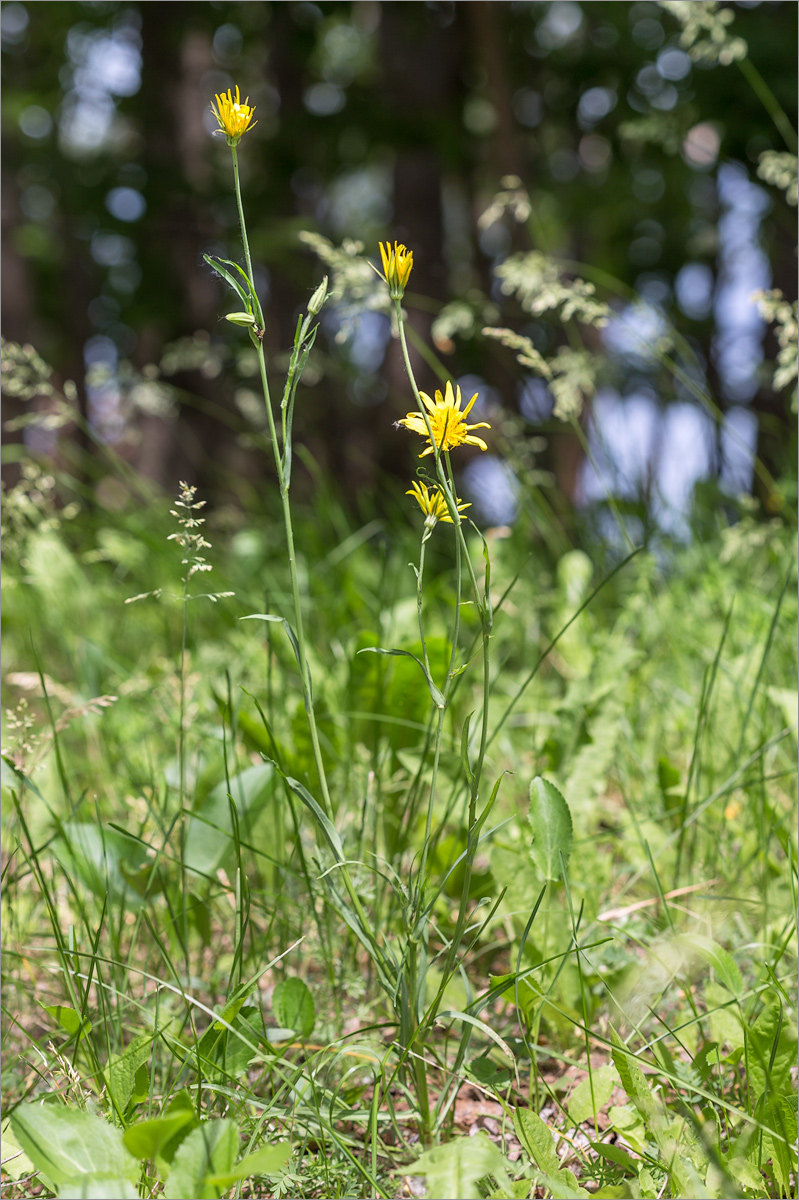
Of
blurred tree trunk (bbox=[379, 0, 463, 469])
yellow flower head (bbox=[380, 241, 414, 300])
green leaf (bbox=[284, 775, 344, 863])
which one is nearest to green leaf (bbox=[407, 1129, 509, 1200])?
green leaf (bbox=[284, 775, 344, 863])

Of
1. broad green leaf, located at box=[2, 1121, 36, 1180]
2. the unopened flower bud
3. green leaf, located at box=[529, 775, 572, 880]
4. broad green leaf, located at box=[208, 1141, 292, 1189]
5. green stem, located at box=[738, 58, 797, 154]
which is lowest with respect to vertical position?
broad green leaf, located at box=[2, 1121, 36, 1180]

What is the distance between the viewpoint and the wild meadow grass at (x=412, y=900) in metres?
0.68

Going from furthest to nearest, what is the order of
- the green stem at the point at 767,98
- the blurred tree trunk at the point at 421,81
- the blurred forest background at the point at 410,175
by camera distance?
the blurred tree trunk at the point at 421,81
the blurred forest background at the point at 410,175
the green stem at the point at 767,98

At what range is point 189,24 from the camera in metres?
5.05

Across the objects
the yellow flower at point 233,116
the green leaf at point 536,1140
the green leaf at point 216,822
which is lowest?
the green leaf at point 536,1140

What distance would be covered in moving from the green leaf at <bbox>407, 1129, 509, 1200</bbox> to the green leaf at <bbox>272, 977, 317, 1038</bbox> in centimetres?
25

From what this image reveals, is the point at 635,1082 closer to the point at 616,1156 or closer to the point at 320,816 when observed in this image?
the point at 616,1156

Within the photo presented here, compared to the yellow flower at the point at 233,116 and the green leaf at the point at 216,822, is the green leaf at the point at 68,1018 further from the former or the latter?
the yellow flower at the point at 233,116

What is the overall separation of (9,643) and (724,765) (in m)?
1.85

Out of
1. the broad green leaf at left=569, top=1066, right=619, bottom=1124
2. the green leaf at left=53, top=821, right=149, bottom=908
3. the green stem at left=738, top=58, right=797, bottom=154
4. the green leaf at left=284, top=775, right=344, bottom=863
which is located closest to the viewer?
the green leaf at left=284, top=775, right=344, bottom=863

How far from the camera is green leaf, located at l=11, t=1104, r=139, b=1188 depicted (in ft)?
2.04

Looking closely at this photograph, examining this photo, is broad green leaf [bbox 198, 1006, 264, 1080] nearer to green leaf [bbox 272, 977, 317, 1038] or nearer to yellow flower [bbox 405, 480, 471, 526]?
green leaf [bbox 272, 977, 317, 1038]

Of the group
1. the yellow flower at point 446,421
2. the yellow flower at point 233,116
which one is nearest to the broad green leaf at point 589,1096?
the yellow flower at point 446,421

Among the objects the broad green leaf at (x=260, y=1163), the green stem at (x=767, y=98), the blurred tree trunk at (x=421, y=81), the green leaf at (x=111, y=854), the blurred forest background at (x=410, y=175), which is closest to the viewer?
the broad green leaf at (x=260, y=1163)
